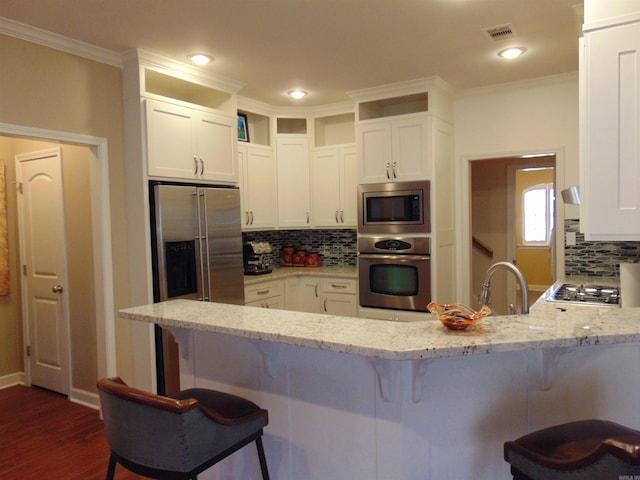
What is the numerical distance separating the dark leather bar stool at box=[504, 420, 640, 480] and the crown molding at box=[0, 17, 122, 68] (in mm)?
3238

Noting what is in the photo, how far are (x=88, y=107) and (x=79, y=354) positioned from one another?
1.95 m

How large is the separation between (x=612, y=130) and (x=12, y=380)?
493 cm

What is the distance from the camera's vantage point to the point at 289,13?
8.50 ft

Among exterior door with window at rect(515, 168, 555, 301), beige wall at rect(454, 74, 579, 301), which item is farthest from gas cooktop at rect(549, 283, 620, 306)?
exterior door with window at rect(515, 168, 555, 301)

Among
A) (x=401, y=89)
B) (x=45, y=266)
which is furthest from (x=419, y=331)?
(x=45, y=266)

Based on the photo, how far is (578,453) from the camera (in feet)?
4.06

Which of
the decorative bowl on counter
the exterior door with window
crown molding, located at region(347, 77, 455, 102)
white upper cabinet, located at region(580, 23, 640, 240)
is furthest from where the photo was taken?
the exterior door with window

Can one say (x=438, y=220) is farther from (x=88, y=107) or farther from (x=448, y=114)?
(x=88, y=107)

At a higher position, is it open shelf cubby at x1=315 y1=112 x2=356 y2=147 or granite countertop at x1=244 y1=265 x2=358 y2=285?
open shelf cubby at x1=315 y1=112 x2=356 y2=147

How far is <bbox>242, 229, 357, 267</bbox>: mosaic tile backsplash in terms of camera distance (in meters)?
5.07

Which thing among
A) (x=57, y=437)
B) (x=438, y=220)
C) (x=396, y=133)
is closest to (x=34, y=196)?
(x=57, y=437)

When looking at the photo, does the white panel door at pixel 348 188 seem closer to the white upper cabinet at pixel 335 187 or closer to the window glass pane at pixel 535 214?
the white upper cabinet at pixel 335 187

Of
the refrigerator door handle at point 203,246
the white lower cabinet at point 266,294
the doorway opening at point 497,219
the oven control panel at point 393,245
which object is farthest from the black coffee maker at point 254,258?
the doorway opening at point 497,219

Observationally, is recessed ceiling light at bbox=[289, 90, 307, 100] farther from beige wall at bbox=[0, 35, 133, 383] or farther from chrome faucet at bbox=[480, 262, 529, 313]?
chrome faucet at bbox=[480, 262, 529, 313]
